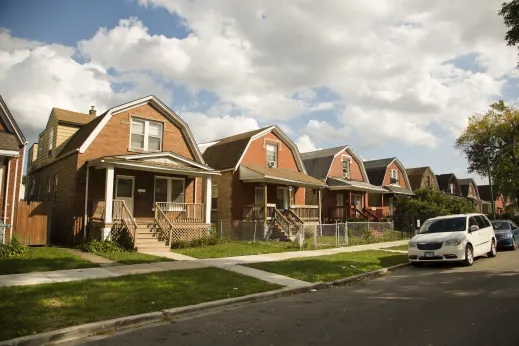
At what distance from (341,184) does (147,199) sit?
609 inches

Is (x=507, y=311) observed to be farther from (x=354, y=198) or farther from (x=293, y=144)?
(x=354, y=198)

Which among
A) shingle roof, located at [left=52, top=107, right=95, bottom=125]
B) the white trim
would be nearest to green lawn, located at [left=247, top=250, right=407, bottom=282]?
the white trim

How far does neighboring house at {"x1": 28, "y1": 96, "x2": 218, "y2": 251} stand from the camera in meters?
17.2

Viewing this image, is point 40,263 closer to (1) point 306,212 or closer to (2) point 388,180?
(1) point 306,212

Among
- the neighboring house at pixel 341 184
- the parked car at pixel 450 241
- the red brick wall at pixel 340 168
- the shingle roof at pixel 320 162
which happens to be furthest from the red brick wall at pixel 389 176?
the parked car at pixel 450 241

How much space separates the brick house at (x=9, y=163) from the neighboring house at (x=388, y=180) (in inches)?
1105

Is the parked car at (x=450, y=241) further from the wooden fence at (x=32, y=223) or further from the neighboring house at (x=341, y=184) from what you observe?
the neighboring house at (x=341, y=184)

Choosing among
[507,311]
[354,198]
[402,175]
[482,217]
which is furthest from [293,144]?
[507,311]

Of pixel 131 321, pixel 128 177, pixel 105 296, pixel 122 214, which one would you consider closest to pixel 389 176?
pixel 128 177

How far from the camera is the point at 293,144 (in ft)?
93.6

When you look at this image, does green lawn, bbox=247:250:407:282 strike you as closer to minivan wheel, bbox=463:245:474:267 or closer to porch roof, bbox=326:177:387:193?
minivan wheel, bbox=463:245:474:267

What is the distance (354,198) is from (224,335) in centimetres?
2929

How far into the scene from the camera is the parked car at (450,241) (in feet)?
42.5

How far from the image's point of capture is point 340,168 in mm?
33625
